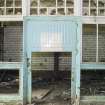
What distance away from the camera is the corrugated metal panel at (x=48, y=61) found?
9151 mm

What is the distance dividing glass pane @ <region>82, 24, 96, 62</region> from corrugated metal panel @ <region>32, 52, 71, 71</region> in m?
0.43

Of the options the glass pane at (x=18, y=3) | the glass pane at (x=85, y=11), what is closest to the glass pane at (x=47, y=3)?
the glass pane at (x=18, y=3)

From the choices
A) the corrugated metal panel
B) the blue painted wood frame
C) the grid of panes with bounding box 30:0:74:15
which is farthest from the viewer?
the corrugated metal panel

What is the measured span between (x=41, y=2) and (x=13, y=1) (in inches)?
25.9

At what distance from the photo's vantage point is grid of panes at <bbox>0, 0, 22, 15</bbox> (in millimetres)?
8773

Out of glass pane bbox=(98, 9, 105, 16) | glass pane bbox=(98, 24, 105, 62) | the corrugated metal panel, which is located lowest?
the corrugated metal panel

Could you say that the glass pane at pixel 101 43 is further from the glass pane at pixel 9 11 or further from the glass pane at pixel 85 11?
the glass pane at pixel 9 11

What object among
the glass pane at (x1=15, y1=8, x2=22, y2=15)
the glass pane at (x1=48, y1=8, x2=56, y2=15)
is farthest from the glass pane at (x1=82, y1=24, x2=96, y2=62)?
the glass pane at (x1=15, y1=8, x2=22, y2=15)

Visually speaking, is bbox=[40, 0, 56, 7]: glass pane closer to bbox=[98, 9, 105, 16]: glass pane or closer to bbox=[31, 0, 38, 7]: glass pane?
bbox=[31, 0, 38, 7]: glass pane

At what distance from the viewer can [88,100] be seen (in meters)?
8.72

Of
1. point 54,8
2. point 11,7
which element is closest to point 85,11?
point 54,8

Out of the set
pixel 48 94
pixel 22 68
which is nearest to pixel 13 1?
pixel 22 68

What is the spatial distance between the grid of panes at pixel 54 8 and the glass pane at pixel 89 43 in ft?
1.84

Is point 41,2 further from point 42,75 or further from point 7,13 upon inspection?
point 42,75
